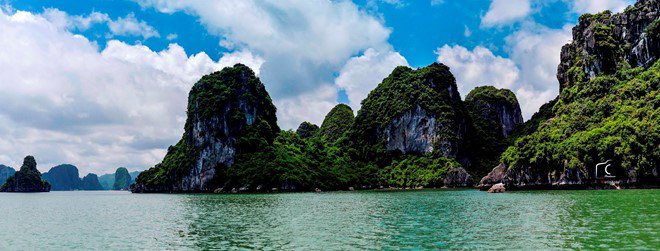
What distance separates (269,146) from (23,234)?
415ft

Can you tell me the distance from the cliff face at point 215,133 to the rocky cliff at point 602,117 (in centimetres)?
8234

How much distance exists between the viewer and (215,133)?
158 m

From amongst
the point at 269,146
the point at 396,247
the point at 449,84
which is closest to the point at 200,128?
the point at 269,146

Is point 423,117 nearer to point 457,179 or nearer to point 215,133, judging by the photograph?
point 457,179

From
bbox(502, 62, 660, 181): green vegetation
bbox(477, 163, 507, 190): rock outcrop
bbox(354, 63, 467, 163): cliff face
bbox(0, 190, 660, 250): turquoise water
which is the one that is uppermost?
bbox(354, 63, 467, 163): cliff face

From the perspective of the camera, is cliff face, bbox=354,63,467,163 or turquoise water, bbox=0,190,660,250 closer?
turquoise water, bbox=0,190,660,250

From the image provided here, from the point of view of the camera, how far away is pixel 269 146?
531 ft

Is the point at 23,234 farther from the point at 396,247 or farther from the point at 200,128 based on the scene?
the point at 200,128

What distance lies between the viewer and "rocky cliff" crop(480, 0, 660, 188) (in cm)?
8706

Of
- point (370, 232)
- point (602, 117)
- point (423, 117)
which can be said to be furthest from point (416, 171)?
point (370, 232)

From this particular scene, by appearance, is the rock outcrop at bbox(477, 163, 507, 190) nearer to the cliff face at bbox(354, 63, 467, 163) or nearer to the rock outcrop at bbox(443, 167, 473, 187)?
the rock outcrop at bbox(443, 167, 473, 187)

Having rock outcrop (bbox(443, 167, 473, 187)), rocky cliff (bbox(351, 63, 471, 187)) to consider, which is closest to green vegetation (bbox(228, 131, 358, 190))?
rocky cliff (bbox(351, 63, 471, 187))

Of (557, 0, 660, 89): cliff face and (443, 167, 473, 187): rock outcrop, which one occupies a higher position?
(557, 0, 660, 89): cliff face

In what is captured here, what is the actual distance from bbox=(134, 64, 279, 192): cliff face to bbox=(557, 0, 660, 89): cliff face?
102m
